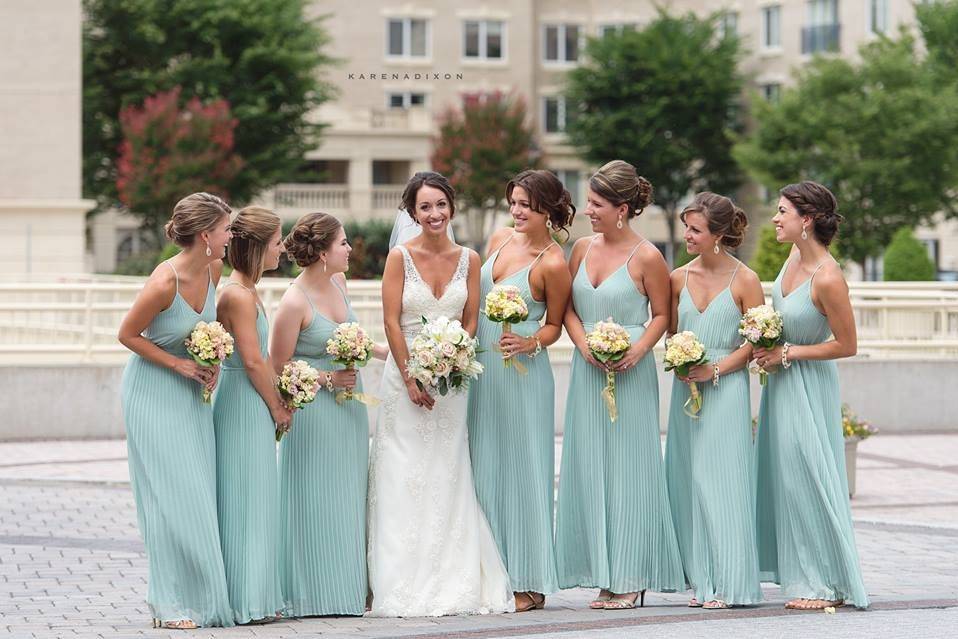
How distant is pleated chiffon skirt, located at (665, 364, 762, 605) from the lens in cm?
902

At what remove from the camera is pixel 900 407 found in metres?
19.9

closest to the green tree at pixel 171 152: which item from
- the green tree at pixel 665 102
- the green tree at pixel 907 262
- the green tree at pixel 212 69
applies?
the green tree at pixel 212 69

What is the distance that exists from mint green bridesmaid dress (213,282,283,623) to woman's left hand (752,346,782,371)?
2529mm

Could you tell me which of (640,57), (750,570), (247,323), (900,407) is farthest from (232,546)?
(640,57)

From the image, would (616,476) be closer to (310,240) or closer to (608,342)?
(608,342)

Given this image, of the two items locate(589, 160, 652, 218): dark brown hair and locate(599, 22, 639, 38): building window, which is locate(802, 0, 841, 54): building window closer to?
locate(599, 22, 639, 38): building window

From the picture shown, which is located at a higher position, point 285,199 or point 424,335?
point 285,199

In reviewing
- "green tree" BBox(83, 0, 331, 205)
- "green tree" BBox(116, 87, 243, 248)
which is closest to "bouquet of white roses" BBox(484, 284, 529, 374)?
"green tree" BBox(116, 87, 243, 248)

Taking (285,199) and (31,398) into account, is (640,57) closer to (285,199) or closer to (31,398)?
(285,199)

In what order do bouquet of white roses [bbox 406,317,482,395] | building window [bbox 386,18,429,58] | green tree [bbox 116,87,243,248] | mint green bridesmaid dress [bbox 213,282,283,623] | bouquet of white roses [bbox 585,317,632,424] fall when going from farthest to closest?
1. building window [bbox 386,18,429,58]
2. green tree [bbox 116,87,243,248]
3. bouquet of white roses [bbox 585,317,632,424]
4. bouquet of white roses [bbox 406,317,482,395]
5. mint green bridesmaid dress [bbox 213,282,283,623]

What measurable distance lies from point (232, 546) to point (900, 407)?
12.7 m

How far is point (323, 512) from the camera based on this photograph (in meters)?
9.05

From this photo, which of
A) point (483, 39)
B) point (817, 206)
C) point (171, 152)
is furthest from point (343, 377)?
point (483, 39)

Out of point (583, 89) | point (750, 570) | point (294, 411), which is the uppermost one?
point (583, 89)
